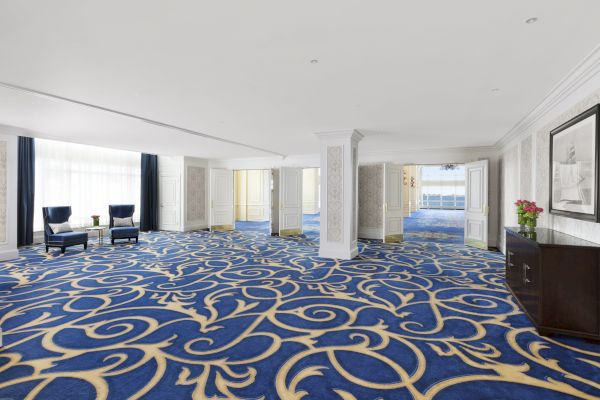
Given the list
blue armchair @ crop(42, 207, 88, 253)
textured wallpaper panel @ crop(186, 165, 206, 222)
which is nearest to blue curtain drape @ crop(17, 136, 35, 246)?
blue armchair @ crop(42, 207, 88, 253)

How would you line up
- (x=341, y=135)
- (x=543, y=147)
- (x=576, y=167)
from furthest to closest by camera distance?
1. (x=341, y=135)
2. (x=543, y=147)
3. (x=576, y=167)

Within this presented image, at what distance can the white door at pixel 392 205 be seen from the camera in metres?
8.36

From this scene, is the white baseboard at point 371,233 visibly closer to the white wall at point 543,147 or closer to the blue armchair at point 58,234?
the white wall at point 543,147

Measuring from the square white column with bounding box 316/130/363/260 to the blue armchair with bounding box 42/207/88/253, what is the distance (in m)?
5.21

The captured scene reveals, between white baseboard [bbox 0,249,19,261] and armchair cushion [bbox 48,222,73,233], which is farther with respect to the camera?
armchair cushion [bbox 48,222,73,233]

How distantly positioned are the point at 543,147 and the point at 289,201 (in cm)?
651

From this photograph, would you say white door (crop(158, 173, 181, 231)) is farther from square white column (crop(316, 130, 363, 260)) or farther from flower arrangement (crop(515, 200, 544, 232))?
flower arrangement (crop(515, 200, 544, 232))

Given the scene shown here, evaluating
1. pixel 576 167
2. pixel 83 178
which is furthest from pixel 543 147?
pixel 83 178

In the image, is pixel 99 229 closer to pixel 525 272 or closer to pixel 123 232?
pixel 123 232

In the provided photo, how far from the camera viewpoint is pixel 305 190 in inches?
710

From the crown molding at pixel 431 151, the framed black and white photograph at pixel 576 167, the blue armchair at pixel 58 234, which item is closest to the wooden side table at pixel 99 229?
the blue armchair at pixel 58 234

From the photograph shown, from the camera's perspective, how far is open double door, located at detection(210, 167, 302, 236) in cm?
959

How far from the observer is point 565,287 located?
287cm

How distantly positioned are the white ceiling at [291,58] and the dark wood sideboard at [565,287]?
174 cm
